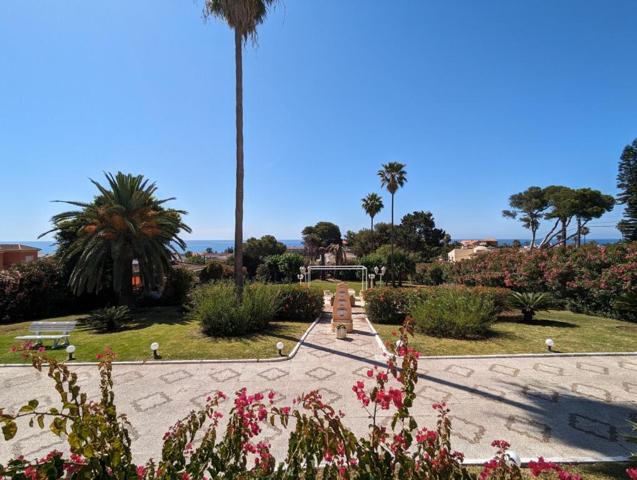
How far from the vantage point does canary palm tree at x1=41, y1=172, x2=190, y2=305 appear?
41.5 ft

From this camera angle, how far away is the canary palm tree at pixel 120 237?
1264 cm

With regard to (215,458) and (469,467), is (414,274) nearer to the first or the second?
(469,467)

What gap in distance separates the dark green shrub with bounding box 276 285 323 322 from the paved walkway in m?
4.01

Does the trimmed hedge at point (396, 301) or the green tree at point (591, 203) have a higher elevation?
the green tree at point (591, 203)

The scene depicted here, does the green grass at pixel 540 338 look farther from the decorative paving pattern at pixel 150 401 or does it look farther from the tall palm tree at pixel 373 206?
the tall palm tree at pixel 373 206

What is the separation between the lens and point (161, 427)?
4191 millimetres

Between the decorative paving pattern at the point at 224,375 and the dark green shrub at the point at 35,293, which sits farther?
the dark green shrub at the point at 35,293

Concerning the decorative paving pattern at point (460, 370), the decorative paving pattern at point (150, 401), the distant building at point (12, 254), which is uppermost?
the distant building at point (12, 254)

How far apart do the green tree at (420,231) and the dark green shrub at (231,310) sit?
43793mm

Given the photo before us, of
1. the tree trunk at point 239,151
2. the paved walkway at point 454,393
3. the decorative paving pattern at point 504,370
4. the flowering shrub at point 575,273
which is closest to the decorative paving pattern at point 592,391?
the paved walkway at point 454,393

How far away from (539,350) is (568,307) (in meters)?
8.45

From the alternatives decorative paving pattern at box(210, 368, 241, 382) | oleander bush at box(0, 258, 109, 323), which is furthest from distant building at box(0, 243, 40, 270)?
decorative paving pattern at box(210, 368, 241, 382)

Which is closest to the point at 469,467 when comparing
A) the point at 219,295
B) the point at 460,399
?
the point at 460,399

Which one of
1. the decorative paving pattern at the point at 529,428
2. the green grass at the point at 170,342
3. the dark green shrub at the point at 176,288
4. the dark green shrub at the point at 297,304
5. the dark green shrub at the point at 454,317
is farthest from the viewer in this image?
the dark green shrub at the point at 176,288
